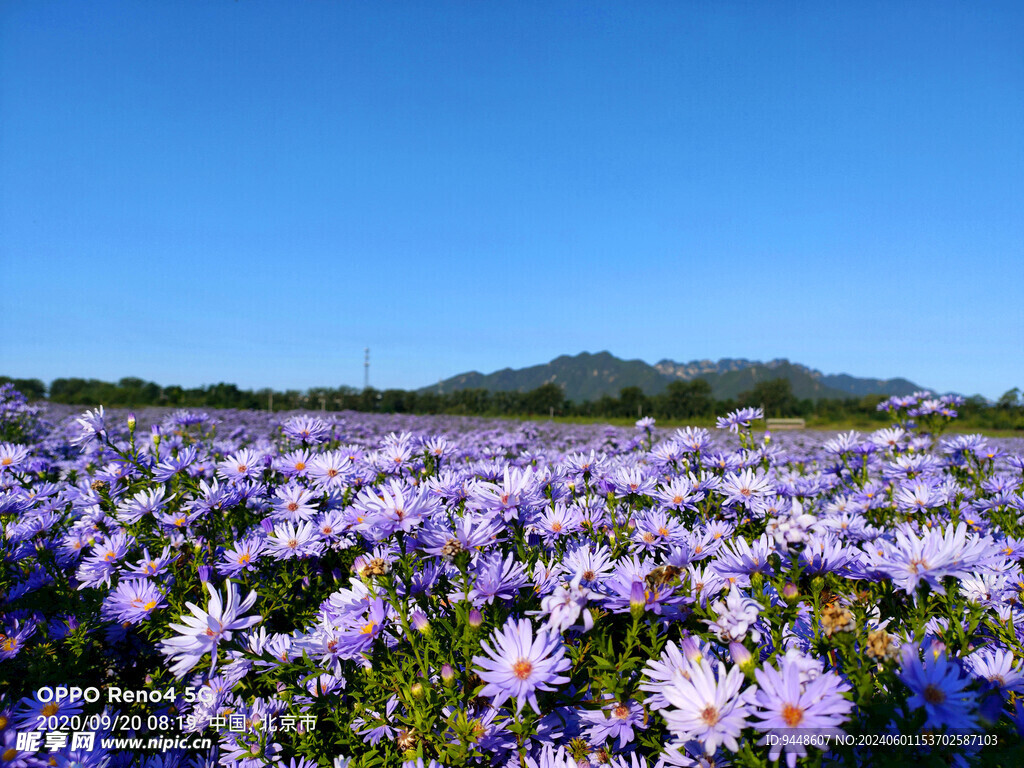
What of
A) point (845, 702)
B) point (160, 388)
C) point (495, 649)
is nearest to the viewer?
point (845, 702)

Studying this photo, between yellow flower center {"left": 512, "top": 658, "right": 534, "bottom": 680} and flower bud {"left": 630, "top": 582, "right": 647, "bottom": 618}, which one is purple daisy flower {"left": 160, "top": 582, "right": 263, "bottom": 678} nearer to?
yellow flower center {"left": 512, "top": 658, "right": 534, "bottom": 680}

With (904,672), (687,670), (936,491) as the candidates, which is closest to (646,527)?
(687,670)

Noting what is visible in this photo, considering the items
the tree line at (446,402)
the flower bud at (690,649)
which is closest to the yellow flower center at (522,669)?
the flower bud at (690,649)

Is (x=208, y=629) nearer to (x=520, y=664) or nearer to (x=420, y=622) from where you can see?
(x=420, y=622)

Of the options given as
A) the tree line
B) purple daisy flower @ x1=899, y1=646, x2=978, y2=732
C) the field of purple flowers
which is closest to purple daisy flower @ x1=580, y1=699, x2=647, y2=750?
the field of purple flowers

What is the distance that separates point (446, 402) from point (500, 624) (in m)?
A: 34.3

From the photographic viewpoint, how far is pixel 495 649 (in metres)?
1.24

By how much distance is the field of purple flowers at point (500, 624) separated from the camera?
987 mm

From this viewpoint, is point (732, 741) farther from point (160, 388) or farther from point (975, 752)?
point (160, 388)

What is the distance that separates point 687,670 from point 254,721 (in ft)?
4.63

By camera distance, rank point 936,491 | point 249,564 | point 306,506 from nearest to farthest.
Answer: point 249,564 → point 306,506 → point 936,491

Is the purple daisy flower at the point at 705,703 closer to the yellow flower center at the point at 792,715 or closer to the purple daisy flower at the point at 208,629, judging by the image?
the yellow flower center at the point at 792,715

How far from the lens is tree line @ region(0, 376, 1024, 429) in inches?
1029

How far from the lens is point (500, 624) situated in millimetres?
1315
